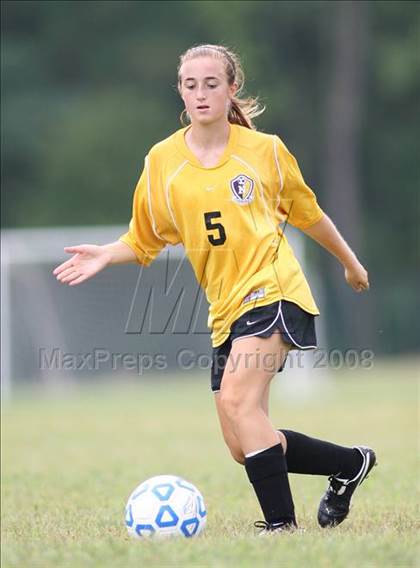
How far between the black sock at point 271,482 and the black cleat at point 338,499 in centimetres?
48

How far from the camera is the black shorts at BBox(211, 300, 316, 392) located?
5148mm

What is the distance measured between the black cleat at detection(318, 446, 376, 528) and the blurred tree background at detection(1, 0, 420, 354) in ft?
73.4

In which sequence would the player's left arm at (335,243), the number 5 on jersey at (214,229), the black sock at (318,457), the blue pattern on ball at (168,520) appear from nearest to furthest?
the blue pattern on ball at (168,520) → the number 5 on jersey at (214,229) → the black sock at (318,457) → the player's left arm at (335,243)

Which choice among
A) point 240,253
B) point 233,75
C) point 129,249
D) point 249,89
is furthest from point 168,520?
point 249,89

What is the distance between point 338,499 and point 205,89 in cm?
200

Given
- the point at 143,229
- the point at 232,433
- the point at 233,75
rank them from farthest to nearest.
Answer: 1. the point at 143,229
2. the point at 233,75
3. the point at 232,433

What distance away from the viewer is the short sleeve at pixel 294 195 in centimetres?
543

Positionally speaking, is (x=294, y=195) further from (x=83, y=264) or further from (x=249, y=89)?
(x=249, y=89)

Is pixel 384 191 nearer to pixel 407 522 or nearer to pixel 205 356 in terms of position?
pixel 205 356

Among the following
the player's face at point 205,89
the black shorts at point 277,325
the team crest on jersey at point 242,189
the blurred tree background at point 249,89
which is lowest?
the black shorts at point 277,325

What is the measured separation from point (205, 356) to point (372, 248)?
41.3ft

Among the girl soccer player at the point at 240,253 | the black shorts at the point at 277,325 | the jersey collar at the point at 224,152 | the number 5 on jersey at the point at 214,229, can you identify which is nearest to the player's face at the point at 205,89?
the girl soccer player at the point at 240,253

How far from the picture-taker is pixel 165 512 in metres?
4.98

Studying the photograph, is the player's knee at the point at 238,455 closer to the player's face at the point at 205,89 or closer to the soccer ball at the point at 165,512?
the soccer ball at the point at 165,512
